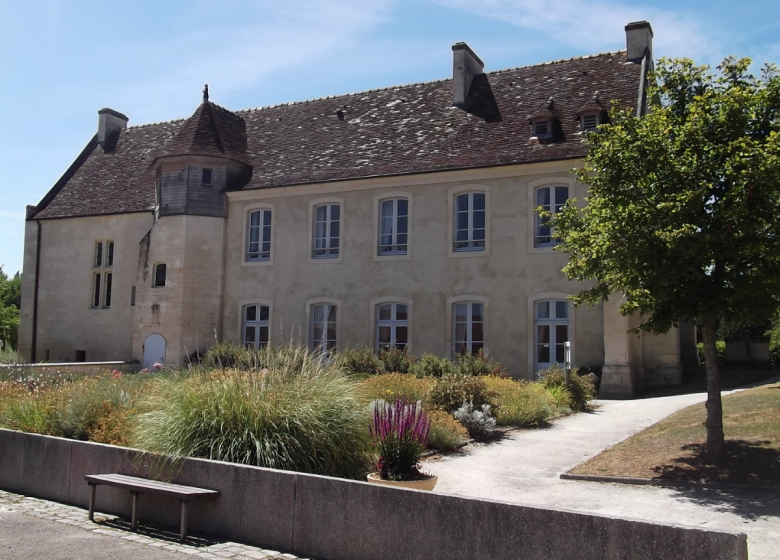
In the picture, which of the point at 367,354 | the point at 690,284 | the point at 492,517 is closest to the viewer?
the point at 492,517

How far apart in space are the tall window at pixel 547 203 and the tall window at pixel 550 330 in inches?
64.9

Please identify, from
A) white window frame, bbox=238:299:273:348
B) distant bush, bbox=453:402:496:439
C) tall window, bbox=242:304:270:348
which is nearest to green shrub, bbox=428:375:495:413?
distant bush, bbox=453:402:496:439

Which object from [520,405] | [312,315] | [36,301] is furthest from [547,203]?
[36,301]

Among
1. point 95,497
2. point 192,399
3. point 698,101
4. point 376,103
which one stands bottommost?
point 95,497

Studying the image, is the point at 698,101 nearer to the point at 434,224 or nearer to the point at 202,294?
the point at 434,224

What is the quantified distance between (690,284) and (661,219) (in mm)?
1092

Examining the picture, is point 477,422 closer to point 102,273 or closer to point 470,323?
point 470,323

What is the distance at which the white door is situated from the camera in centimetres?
2342

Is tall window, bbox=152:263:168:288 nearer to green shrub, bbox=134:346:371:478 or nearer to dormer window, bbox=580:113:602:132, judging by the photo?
dormer window, bbox=580:113:602:132

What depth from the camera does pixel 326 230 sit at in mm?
23203

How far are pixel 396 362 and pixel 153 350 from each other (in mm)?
9233

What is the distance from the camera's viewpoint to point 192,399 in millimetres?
7781

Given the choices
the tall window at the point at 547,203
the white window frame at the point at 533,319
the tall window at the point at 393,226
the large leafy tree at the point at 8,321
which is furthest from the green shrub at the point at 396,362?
the large leafy tree at the point at 8,321

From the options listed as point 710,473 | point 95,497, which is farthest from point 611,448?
point 95,497
